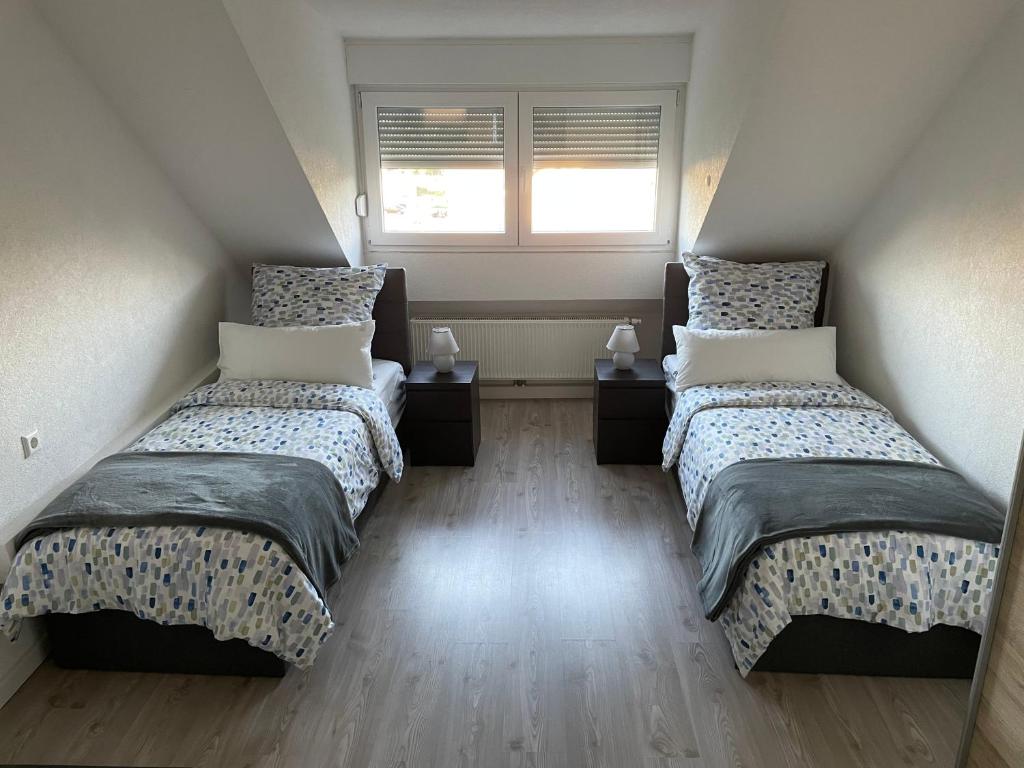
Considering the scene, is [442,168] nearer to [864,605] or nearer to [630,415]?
[630,415]

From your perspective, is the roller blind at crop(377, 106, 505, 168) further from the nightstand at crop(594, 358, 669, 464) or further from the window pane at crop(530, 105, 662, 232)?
the nightstand at crop(594, 358, 669, 464)

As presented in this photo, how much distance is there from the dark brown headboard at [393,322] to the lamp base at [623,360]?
1.05 meters

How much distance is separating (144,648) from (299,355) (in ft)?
4.49

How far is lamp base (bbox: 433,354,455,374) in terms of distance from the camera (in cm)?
357

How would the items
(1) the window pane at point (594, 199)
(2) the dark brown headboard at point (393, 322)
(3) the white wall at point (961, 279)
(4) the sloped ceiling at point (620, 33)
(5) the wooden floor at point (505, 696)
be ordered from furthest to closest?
1. (1) the window pane at point (594, 199)
2. (2) the dark brown headboard at point (393, 322)
3. (4) the sloped ceiling at point (620, 33)
4. (3) the white wall at point (961, 279)
5. (5) the wooden floor at point (505, 696)

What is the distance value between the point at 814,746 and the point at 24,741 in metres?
2.18

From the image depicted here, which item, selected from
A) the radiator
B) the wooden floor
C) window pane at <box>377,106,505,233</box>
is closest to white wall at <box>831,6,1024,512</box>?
the wooden floor

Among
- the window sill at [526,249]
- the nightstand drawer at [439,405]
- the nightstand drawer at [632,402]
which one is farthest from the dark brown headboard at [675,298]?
the nightstand drawer at [439,405]

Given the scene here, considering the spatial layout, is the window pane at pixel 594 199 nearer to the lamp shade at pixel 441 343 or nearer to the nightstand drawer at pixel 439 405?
the lamp shade at pixel 441 343

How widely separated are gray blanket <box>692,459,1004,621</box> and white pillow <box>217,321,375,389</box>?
5.34ft

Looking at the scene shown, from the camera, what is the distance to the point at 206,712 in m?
2.11

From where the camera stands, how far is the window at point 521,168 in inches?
153

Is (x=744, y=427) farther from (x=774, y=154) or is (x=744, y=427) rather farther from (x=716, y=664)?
(x=774, y=154)

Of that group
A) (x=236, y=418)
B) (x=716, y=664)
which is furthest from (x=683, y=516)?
(x=236, y=418)
